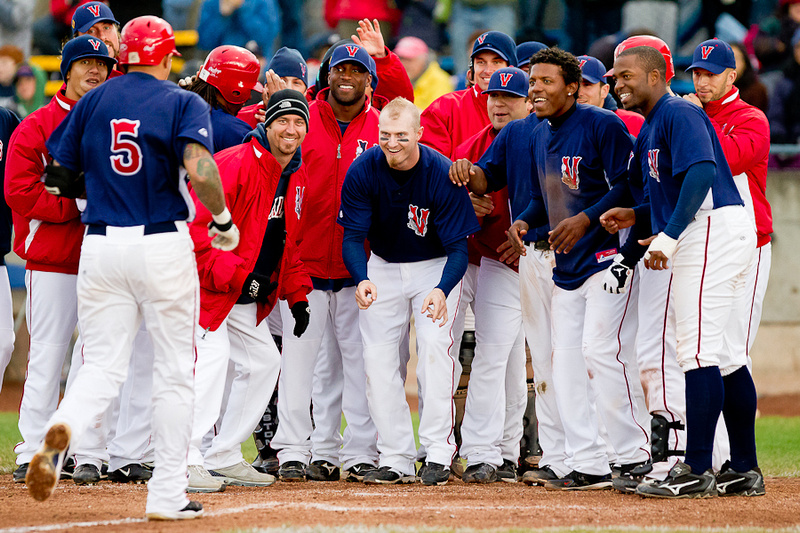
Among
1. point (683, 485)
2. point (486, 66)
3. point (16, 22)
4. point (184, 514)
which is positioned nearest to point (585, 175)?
point (486, 66)

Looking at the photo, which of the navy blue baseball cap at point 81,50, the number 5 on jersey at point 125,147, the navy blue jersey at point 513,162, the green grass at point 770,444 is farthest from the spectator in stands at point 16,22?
the number 5 on jersey at point 125,147

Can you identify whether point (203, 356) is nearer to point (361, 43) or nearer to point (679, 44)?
point (361, 43)

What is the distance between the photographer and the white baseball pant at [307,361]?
6770mm

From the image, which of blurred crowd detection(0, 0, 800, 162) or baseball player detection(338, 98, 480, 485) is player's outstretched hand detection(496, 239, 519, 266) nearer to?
baseball player detection(338, 98, 480, 485)

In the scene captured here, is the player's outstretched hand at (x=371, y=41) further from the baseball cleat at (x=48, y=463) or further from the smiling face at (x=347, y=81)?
the baseball cleat at (x=48, y=463)

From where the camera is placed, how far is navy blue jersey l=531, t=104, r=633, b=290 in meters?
6.19

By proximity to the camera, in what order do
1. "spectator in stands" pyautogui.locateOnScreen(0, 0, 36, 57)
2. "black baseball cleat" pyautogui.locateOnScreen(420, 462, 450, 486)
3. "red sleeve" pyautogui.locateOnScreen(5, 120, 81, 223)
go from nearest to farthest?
"red sleeve" pyautogui.locateOnScreen(5, 120, 81, 223) → "black baseball cleat" pyautogui.locateOnScreen(420, 462, 450, 486) → "spectator in stands" pyautogui.locateOnScreen(0, 0, 36, 57)

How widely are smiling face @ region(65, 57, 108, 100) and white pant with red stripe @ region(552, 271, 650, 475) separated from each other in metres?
3.21

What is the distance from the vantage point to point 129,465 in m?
6.38

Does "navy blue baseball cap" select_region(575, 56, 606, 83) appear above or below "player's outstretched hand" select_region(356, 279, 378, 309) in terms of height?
above

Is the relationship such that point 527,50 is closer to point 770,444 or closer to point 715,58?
point 715,58

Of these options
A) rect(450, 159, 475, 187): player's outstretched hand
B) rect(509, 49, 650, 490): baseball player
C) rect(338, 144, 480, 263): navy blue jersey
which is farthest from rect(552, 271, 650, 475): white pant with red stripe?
rect(450, 159, 475, 187): player's outstretched hand

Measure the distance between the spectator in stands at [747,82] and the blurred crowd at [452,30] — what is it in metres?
0.01

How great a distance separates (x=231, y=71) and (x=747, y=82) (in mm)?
7112
